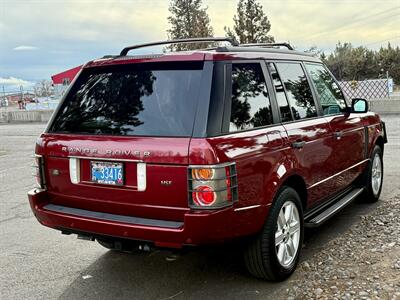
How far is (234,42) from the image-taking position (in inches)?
158

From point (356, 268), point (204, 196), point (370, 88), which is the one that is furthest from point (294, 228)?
point (370, 88)

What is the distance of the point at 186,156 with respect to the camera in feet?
10.4

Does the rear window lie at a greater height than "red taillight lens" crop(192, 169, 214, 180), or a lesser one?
greater

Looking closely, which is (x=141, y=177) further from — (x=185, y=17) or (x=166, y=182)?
(x=185, y=17)

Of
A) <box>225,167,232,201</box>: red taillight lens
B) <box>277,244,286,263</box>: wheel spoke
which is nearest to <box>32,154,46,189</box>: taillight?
<box>225,167,232,201</box>: red taillight lens

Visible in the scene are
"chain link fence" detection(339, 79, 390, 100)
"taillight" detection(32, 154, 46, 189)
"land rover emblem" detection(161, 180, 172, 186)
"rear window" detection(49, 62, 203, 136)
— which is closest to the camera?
"land rover emblem" detection(161, 180, 172, 186)

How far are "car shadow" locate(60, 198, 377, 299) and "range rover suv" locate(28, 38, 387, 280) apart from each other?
0.20m

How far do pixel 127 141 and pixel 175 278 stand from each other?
1406mm

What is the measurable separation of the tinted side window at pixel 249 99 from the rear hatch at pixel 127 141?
335mm

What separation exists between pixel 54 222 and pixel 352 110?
358 cm

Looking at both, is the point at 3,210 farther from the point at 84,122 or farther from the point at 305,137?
the point at 305,137

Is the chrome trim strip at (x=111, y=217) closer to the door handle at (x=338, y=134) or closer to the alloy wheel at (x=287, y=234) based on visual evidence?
the alloy wheel at (x=287, y=234)

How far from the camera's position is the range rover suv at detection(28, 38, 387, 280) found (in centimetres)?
323

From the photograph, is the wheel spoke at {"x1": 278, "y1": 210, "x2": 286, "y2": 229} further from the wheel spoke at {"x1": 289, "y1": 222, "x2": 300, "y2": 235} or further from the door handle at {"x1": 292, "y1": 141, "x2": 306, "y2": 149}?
the door handle at {"x1": 292, "y1": 141, "x2": 306, "y2": 149}
